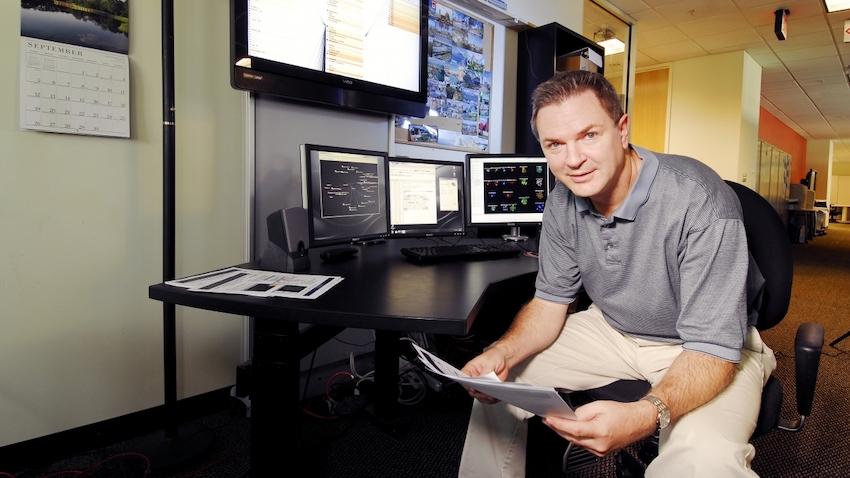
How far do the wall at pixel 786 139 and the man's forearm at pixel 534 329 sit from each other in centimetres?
923

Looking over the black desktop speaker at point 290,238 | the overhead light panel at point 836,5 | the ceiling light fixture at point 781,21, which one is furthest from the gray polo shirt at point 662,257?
the ceiling light fixture at point 781,21

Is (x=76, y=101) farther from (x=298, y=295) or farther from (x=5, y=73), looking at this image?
(x=298, y=295)

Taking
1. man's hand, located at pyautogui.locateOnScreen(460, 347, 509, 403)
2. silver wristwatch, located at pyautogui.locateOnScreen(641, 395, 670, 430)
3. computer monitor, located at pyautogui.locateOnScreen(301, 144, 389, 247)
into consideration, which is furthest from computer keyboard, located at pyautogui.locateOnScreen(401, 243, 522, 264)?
silver wristwatch, located at pyautogui.locateOnScreen(641, 395, 670, 430)

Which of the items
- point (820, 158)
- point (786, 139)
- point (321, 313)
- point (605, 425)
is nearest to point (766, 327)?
point (605, 425)

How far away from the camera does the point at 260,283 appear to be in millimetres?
1085

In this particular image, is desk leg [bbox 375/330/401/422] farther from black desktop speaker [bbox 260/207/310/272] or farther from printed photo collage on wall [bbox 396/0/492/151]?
printed photo collage on wall [bbox 396/0/492/151]

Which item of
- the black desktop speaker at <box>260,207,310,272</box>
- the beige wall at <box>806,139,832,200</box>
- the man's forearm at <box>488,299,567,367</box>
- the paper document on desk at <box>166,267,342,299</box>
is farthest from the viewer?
the beige wall at <box>806,139,832,200</box>

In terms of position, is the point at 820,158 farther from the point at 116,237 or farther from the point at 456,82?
the point at 116,237

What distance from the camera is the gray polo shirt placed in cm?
92

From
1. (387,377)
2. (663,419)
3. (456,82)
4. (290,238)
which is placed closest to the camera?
(663,419)

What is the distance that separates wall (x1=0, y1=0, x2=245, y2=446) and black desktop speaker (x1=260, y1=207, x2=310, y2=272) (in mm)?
477

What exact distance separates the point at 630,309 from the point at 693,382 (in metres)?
0.26

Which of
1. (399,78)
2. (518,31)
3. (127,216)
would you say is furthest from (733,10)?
(127,216)

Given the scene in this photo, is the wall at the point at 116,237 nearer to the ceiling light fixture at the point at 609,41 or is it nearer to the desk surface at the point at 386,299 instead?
the desk surface at the point at 386,299
